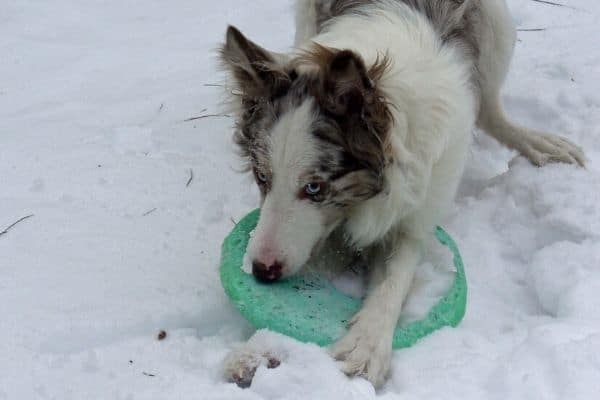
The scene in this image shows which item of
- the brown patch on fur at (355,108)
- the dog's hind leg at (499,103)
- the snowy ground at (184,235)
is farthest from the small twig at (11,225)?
the dog's hind leg at (499,103)

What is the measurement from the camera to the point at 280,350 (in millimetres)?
3148

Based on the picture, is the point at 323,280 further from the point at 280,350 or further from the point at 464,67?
the point at 464,67

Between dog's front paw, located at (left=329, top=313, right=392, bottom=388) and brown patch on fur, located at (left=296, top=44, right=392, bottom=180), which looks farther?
brown patch on fur, located at (left=296, top=44, right=392, bottom=180)

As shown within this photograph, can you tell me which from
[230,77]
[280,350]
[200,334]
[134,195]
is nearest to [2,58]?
[134,195]

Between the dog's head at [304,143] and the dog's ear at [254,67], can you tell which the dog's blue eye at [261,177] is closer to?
the dog's head at [304,143]

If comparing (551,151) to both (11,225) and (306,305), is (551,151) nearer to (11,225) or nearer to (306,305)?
(306,305)

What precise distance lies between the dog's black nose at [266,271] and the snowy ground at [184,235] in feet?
0.93

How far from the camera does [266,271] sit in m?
3.41

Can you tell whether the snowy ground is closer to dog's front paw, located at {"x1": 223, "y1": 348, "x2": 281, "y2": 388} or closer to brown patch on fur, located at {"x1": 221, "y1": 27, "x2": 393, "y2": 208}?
dog's front paw, located at {"x1": 223, "y1": 348, "x2": 281, "y2": 388}

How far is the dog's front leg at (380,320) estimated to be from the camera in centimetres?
313

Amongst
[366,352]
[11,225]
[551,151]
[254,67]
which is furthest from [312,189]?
[551,151]

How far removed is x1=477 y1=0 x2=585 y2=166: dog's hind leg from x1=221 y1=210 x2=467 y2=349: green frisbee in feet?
4.98

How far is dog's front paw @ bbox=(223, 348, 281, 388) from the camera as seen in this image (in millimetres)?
3033

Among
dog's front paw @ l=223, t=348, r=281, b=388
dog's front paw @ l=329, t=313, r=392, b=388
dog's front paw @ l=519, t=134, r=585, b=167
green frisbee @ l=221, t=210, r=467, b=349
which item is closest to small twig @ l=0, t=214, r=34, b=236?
green frisbee @ l=221, t=210, r=467, b=349
